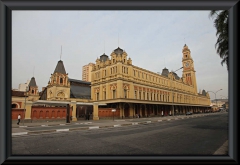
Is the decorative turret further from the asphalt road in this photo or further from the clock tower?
the clock tower

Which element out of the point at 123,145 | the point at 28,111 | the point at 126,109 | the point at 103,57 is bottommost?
the point at 126,109

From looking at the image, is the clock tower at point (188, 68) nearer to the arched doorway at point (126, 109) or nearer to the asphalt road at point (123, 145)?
the arched doorway at point (126, 109)

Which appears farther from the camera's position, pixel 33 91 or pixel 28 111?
pixel 33 91

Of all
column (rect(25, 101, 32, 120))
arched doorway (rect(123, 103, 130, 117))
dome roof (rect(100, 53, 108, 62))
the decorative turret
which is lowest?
arched doorway (rect(123, 103, 130, 117))

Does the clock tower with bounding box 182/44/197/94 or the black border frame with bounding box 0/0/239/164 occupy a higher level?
the clock tower with bounding box 182/44/197/94

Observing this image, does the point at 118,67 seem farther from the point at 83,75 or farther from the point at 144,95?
the point at 83,75

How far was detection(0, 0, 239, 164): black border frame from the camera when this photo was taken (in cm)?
316

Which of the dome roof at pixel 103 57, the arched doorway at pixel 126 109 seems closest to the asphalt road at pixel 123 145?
the arched doorway at pixel 126 109

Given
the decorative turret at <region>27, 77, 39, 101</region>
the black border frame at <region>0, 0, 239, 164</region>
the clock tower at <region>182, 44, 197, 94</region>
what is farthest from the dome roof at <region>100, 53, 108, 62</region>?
the clock tower at <region>182, 44, 197, 94</region>
